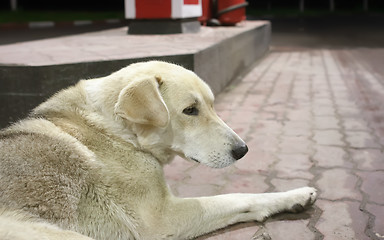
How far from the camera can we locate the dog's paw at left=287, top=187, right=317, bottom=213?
2.83 metres

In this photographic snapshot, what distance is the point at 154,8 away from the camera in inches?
302

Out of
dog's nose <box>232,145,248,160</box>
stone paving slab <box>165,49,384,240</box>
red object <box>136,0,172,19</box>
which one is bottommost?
stone paving slab <box>165,49,384,240</box>

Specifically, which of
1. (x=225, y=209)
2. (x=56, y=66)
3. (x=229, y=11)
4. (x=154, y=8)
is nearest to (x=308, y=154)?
(x=225, y=209)

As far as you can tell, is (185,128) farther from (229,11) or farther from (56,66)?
(229,11)

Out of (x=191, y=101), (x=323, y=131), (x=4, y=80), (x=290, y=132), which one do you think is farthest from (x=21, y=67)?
(x=323, y=131)

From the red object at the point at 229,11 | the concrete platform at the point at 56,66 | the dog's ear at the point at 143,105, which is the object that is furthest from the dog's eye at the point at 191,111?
the red object at the point at 229,11

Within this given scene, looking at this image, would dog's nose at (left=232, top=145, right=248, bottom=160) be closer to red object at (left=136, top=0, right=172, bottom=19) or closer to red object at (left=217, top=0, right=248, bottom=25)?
red object at (left=136, top=0, right=172, bottom=19)

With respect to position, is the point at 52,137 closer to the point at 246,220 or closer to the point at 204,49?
the point at 246,220

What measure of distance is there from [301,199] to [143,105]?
4.08 ft

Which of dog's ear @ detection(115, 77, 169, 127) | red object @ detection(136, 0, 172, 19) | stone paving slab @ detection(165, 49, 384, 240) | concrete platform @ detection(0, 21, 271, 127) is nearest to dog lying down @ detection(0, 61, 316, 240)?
dog's ear @ detection(115, 77, 169, 127)

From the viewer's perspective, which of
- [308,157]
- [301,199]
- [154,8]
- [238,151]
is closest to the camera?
[238,151]

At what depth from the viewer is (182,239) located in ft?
8.09

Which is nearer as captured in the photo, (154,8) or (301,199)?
(301,199)

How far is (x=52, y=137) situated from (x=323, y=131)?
128 inches
